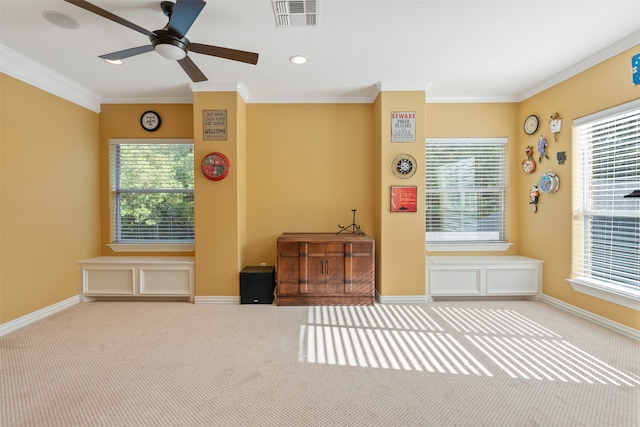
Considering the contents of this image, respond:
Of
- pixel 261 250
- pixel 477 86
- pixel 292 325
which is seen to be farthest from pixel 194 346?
pixel 477 86

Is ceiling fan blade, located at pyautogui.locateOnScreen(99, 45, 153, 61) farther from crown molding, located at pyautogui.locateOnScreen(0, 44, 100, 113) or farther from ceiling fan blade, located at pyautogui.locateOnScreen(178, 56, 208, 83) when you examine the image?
Answer: crown molding, located at pyautogui.locateOnScreen(0, 44, 100, 113)

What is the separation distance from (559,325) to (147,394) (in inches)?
152

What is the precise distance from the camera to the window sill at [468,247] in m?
4.09

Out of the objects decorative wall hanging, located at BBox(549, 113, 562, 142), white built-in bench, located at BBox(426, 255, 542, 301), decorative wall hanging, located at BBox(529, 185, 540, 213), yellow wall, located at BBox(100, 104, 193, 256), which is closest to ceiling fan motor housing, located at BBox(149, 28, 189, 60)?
yellow wall, located at BBox(100, 104, 193, 256)

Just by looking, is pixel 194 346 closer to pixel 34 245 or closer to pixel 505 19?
pixel 34 245

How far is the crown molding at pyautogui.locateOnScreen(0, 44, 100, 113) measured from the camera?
9.32ft

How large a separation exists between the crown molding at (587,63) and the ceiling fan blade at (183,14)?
146 inches

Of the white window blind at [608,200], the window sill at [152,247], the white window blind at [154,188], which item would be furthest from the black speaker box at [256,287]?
the white window blind at [608,200]

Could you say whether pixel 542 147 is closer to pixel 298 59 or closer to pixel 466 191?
pixel 466 191

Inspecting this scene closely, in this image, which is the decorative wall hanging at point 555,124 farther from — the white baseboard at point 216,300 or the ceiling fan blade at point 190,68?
the white baseboard at point 216,300

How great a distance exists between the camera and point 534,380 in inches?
81.5

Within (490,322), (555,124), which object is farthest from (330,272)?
(555,124)

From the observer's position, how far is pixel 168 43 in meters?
2.05

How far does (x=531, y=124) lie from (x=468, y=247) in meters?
1.86
